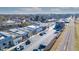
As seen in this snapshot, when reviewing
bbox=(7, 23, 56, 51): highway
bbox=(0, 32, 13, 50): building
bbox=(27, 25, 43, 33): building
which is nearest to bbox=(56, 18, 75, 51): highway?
bbox=(7, 23, 56, 51): highway

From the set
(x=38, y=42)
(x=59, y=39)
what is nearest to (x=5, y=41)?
(x=38, y=42)

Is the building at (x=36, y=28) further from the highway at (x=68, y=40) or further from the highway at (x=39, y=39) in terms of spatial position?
the highway at (x=68, y=40)

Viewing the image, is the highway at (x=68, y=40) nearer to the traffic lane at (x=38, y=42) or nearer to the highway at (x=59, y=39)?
the highway at (x=59, y=39)

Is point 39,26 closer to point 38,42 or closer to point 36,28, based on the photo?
point 36,28

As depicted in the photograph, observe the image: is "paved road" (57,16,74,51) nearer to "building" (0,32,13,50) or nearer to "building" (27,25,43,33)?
"building" (27,25,43,33)

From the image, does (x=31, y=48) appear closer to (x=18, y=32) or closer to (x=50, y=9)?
(x=18, y=32)

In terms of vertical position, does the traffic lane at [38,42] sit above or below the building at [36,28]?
below

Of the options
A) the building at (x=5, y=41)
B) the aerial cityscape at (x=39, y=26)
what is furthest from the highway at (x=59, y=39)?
the building at (x=5, y=41)

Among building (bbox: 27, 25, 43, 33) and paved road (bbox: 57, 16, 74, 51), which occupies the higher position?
building (bbox: 27, 25, 43, 33)
